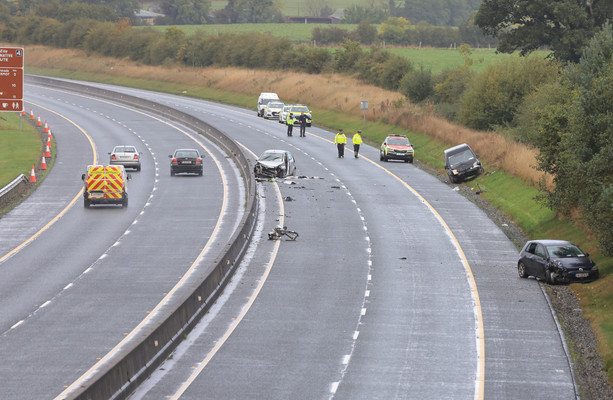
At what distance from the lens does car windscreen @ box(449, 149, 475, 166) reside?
53594 millimetres

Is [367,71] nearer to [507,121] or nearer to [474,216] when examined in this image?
[507,121]

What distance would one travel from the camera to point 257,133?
76125 millimetres

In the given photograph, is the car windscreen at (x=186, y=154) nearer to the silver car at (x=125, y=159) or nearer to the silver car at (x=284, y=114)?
the silver car at (x=125, y=159)

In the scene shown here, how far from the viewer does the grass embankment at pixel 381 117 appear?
114 ft

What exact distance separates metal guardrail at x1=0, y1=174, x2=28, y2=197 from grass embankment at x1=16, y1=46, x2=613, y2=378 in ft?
73.6

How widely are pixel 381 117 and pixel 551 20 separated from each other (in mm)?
15091

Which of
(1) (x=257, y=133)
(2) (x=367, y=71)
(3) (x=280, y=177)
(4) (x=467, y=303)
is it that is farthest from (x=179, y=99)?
(4) (x=467, y=303)

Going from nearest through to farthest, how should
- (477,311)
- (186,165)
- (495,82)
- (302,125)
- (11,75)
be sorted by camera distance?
1. (477,311)
2. (11,75)
3. (186,165)
4. (495,82)
5. (302,125)

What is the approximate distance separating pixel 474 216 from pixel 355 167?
16624 mm

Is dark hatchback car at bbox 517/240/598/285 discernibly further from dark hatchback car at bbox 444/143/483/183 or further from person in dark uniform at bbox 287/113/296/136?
person in dark uniform at bbox 287/113/296/136

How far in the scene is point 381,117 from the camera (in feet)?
261

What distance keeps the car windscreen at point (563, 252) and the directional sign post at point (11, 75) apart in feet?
103

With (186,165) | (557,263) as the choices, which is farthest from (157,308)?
(186,165)

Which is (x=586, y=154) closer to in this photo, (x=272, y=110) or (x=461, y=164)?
(x=461, y=164)
